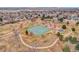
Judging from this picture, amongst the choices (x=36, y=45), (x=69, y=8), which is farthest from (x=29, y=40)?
(x=69, y=8)

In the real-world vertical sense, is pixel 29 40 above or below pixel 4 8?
below

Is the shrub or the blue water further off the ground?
the blue water

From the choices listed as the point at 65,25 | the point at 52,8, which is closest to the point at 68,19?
the point at 65,25

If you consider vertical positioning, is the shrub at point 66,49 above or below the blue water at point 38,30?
below

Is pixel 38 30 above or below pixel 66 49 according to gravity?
above
